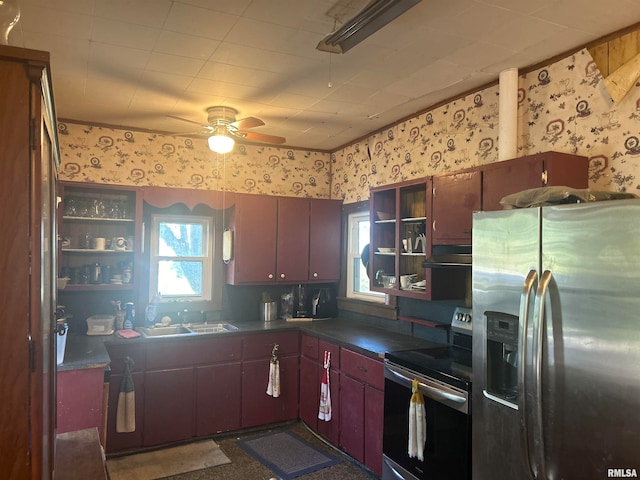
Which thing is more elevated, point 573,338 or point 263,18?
point 263,18

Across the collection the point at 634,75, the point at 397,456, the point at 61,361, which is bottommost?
the point at 397,456

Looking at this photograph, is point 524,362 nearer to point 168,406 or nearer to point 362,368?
point 362,368

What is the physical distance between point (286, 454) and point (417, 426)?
1399 mm

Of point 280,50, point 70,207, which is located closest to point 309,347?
point 70,207

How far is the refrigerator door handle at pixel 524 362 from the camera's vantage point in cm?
179

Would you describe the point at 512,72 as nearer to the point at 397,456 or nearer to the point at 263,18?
the point at 263,18

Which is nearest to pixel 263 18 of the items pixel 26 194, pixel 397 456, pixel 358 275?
pixel 26 194

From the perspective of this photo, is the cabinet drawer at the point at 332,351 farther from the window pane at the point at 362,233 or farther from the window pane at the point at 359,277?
the window pane at the point at 362,233

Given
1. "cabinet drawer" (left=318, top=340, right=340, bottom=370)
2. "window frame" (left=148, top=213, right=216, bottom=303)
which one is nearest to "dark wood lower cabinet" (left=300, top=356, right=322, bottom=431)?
"cabinet drawer" (left=318, top=340, right=340, bottom=370)

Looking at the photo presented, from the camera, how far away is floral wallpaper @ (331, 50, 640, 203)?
2.33 metres

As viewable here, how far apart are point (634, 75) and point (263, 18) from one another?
1784 mm

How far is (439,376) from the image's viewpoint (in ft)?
8.29

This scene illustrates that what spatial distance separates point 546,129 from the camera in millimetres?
2703

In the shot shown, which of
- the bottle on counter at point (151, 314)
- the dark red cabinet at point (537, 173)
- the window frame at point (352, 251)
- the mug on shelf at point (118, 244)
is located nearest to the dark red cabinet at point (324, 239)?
the window frame at point (352, 251)
